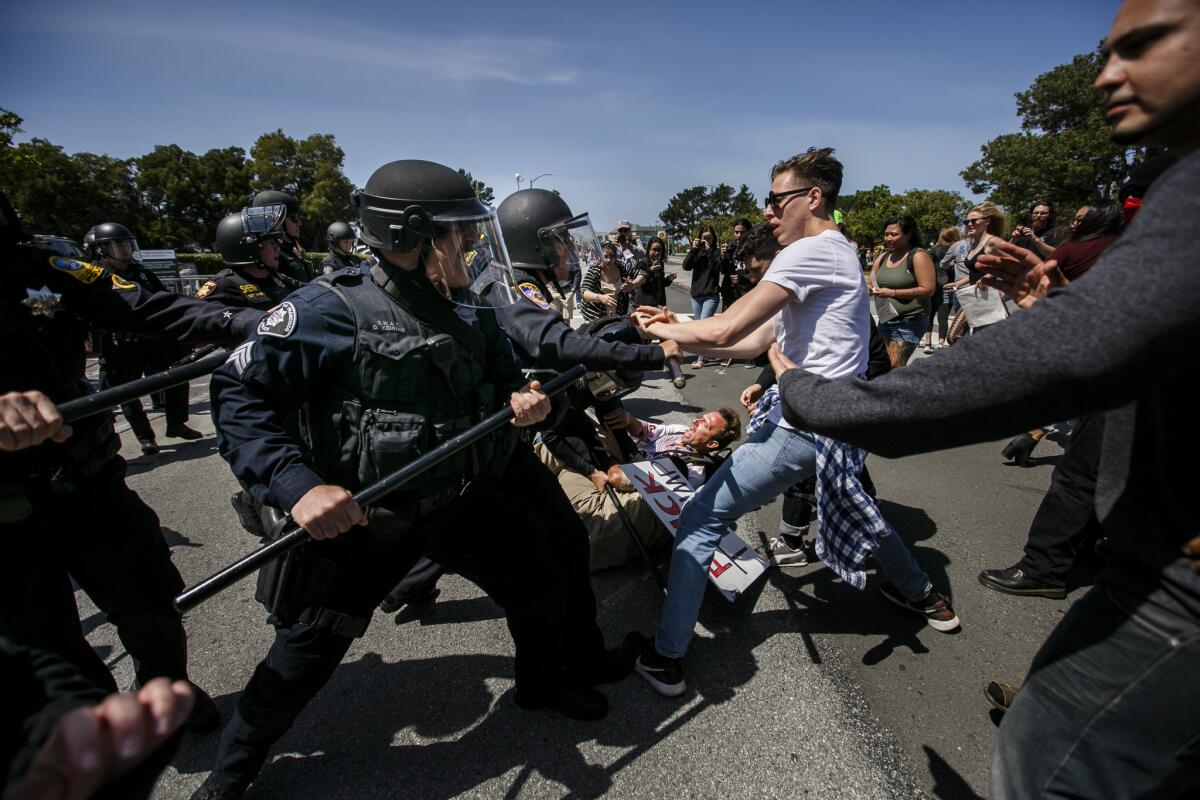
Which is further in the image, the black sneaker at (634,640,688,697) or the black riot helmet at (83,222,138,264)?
the black riot helmet at (83,222,138,264)

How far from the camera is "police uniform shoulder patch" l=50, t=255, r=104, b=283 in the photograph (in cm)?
186

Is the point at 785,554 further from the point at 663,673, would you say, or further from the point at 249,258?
the point at 249,258

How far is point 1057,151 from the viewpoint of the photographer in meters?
41.7

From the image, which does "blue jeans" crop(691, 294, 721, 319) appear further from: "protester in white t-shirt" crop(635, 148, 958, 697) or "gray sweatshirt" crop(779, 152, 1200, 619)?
"gray sweatshirt" crop(779, 152, 1200, 619)

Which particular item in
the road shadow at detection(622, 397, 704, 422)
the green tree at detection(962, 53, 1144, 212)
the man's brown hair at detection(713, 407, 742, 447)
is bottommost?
the road shadow at detection(622, 397, 704, 422)

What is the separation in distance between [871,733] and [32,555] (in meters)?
2.93

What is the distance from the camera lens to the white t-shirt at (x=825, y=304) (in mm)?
2143

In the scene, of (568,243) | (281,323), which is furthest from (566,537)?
(568,243)

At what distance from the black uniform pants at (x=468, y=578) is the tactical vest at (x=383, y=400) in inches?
8.9

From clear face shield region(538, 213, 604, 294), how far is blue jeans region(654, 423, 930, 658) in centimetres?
147

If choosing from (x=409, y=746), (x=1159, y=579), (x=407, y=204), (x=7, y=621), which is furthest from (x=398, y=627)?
(x=1159, y=579)

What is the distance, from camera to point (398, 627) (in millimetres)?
2869

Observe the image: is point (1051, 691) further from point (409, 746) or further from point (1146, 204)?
point (409, 746)

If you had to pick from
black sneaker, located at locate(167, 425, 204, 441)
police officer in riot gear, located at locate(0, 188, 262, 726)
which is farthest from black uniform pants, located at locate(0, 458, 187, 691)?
black sneaker, located at locate(167, 425, 204, 441)
